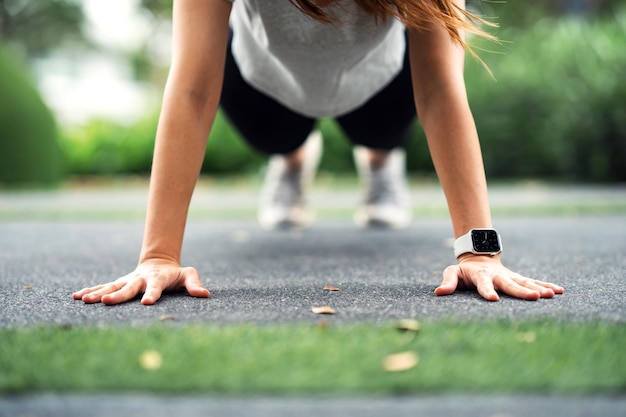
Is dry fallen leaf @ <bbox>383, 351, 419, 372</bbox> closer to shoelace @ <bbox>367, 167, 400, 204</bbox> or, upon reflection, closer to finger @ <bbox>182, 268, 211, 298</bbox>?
finger @ <bbox>182, 268, 211, 298</bbox>

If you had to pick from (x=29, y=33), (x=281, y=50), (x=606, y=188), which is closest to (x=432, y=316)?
(x=281, y=50)

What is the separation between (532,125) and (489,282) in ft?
20.5

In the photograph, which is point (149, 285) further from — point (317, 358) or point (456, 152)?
point (456, 152)

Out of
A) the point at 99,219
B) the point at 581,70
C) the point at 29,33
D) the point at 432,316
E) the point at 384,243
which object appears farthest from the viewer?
the point at 29,33

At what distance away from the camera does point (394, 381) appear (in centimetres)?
94

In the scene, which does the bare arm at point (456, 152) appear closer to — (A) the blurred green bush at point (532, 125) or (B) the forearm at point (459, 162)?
(B) the forearm at point (459, 162)

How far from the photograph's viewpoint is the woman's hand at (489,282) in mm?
1415

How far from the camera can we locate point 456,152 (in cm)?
156

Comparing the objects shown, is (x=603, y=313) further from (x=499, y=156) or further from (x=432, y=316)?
(x=499, y=156)

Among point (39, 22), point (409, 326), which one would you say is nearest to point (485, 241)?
point (409, 326)

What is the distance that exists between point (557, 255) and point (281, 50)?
4.17 feet

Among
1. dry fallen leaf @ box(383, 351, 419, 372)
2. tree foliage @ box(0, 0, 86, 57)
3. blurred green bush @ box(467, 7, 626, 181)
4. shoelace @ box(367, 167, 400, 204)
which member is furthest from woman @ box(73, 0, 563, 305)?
tree foliage @ box(0, 0, 86, 57)

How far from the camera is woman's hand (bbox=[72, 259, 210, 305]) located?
1.41 metres

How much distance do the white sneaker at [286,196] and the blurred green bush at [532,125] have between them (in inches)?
123
